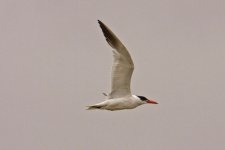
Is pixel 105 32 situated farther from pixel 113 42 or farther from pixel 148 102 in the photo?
pixel 148 102

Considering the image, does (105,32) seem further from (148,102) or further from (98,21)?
(148,102)

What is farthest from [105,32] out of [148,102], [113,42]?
[148,102]

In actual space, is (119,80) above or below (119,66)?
below

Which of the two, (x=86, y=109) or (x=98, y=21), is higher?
(x=98, y=21)
